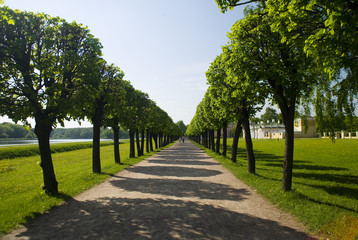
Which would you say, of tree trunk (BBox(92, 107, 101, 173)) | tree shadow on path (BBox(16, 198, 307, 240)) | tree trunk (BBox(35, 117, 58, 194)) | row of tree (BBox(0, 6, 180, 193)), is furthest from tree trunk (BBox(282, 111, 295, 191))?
tree trunk (BBox(92, 107, 101, 173))

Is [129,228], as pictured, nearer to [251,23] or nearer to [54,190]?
[54,190]

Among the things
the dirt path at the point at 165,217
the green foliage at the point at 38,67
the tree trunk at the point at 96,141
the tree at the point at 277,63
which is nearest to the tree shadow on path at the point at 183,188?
the dirt path at the point at 165,217

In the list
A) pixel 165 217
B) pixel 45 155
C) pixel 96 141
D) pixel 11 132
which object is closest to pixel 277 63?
pixel 165 217

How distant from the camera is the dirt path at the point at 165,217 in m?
5.73

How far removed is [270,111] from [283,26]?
15539cm

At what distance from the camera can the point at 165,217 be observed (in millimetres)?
6871

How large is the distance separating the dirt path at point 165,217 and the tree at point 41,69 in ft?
11.7

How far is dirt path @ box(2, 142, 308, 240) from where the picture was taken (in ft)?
18.8

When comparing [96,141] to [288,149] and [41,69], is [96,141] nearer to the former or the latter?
[41,69]

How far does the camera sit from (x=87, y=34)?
11.4 metres

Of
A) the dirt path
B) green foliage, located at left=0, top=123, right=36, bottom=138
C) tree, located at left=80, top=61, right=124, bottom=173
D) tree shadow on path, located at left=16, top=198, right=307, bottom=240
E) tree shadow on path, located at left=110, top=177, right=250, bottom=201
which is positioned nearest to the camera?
tree shadow on path, located at left=16, top=198, right=307, bottom=240

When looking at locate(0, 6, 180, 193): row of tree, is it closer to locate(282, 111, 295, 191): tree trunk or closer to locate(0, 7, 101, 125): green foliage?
locate(0, 7, 101, 125): green foliage

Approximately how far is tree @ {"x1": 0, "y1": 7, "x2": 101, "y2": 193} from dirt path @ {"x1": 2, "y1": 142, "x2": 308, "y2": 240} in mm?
3553

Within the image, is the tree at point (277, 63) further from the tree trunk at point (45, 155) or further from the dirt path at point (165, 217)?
the tree trunk at point (45, 155)
